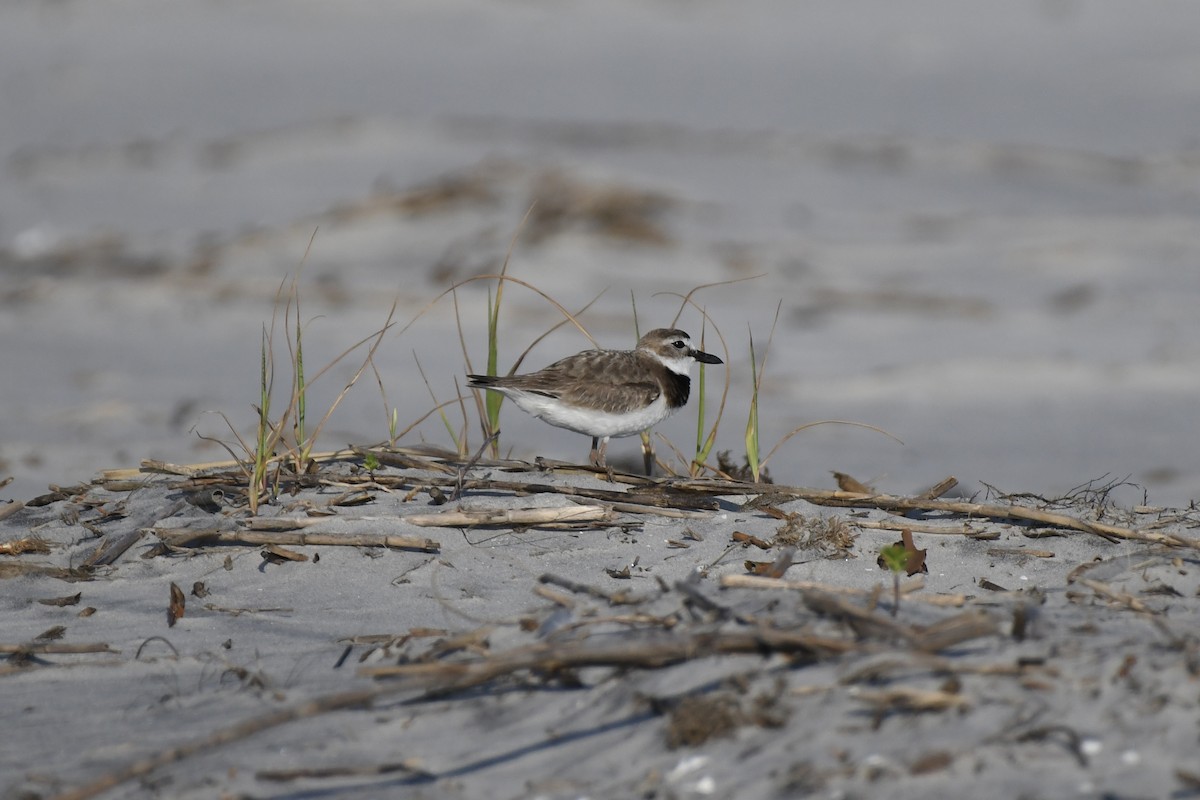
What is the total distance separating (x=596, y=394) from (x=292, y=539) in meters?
1.92

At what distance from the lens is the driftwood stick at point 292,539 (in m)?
4.28

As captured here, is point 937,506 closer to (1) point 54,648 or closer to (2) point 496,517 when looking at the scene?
(2) point 496,517

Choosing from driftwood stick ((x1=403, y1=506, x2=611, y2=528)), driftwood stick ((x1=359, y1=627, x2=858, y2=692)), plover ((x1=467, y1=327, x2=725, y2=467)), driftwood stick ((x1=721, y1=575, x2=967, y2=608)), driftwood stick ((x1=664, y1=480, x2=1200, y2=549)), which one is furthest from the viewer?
plover ((x1=467, y1=327, x2=725, y2=467))

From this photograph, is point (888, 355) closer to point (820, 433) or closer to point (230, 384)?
point (820, 433)

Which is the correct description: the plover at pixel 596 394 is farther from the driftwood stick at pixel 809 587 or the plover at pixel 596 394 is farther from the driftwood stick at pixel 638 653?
the driftwood stick at pixel 638 653

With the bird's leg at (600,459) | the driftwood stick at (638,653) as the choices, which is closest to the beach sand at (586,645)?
the driftwood stick at (638,653)

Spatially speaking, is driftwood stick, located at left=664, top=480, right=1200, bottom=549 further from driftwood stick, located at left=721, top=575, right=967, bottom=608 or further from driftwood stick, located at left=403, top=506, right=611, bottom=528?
driftwood stick, located at left=721, top=575, right=967, bottom=608

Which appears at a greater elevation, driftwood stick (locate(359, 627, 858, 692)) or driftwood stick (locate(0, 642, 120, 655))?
driftwood stick (locate(359, 627, 858, 692))

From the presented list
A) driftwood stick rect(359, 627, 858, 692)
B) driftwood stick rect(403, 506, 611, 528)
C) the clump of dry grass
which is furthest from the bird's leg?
driftwood stick rect(359, 627, 858, 692)

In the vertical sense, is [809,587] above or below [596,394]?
below

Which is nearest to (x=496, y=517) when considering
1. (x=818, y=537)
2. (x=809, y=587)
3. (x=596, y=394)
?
(x=818, y=537)

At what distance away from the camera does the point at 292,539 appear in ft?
14.0

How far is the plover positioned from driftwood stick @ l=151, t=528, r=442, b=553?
135 cm

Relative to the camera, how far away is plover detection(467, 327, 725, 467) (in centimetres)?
579
